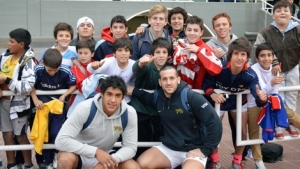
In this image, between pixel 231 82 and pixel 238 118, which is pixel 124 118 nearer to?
pixel 231 82

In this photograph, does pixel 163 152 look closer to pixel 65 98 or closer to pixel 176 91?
pixel 176 91

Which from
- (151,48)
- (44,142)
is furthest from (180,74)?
(44,142)

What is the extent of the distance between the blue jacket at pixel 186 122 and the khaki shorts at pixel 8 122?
1.50 metres

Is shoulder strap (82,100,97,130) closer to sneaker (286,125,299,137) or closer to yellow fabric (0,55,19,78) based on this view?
yellow fabric (0,55,19,78)

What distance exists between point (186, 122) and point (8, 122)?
2.03 meters

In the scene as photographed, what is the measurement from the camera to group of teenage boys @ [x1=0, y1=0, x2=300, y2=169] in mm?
4496

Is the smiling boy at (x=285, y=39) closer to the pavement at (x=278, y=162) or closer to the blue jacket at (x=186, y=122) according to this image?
the pavement at (x=278, y=162)

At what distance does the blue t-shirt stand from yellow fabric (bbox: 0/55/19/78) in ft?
0.96

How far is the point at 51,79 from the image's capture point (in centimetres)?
495

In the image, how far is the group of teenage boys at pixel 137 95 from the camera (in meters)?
4.50

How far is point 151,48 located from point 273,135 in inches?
68.2

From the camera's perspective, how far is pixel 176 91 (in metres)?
4.75

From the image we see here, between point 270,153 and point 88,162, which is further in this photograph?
point 270,153

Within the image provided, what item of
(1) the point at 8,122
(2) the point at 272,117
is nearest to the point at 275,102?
(2) the point at 272,117
